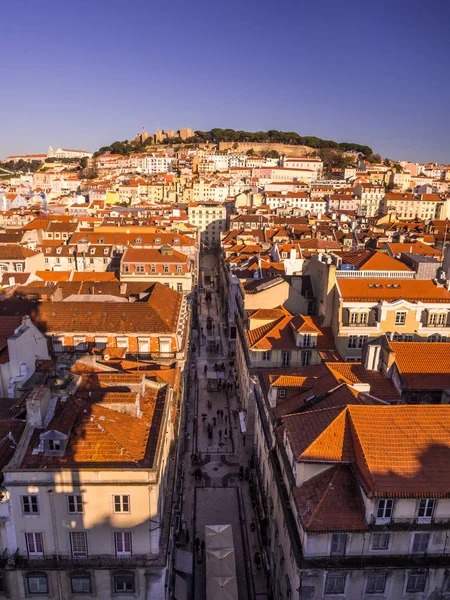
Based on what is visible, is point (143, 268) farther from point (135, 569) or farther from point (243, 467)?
point (135, 569)

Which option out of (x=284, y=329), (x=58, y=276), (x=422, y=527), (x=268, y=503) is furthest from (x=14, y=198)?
(x=422, y=527)

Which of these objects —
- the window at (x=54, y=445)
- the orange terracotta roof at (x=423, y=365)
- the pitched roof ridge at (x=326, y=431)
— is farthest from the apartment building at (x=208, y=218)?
the window at (x=54, y=445)

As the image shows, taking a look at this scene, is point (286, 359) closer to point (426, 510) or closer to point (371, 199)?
point (426, 510)

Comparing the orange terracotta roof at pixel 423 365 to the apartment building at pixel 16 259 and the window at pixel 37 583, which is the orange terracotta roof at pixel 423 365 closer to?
the window at pixel 37 583

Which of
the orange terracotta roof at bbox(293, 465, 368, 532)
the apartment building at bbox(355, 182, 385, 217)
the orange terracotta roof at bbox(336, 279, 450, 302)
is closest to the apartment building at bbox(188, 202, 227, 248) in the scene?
the apartment building at bbox(355, 182, 385, 217)

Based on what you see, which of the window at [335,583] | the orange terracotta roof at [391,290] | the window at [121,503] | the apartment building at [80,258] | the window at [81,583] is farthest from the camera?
the apartment building at [80,258]

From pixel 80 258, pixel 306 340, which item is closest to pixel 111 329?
pixel 306 340
